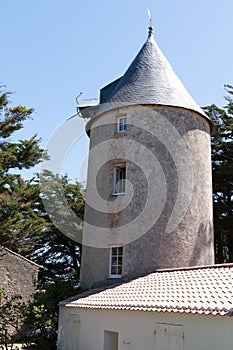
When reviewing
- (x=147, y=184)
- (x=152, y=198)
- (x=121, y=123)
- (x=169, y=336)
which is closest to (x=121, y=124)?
(x=121, y=123)

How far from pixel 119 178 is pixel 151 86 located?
16.2 ft

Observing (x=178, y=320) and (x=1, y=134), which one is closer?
(x=178, y=320)

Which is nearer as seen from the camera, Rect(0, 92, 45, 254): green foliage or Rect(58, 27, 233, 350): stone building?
Rect(58, 27, 233, 350): stone building

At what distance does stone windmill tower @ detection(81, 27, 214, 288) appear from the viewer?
18188 millimetres

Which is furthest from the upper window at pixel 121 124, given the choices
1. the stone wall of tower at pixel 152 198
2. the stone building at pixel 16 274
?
the stone building at pixel 16 274

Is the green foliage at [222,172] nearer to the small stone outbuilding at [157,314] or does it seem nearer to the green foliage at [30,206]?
the green foliage at [30,206]

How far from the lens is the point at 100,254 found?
19062mm

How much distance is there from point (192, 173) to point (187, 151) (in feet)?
3.58

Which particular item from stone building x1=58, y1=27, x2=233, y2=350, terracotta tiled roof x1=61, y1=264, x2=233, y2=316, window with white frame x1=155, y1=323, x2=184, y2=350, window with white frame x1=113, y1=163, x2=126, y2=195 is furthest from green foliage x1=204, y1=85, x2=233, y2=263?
window with white frame x1=155, y1=323, x2=184, y2=350

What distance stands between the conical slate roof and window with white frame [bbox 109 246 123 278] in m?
7.17

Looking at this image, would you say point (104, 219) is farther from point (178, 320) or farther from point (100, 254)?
point (178, 320)

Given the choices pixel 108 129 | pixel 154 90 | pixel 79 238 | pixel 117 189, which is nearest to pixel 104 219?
pixel 117 189

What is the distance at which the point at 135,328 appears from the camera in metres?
Result: 12.6

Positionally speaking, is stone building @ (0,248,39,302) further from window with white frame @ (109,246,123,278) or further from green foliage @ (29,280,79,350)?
window with white frame @ (109,246,123,278)
